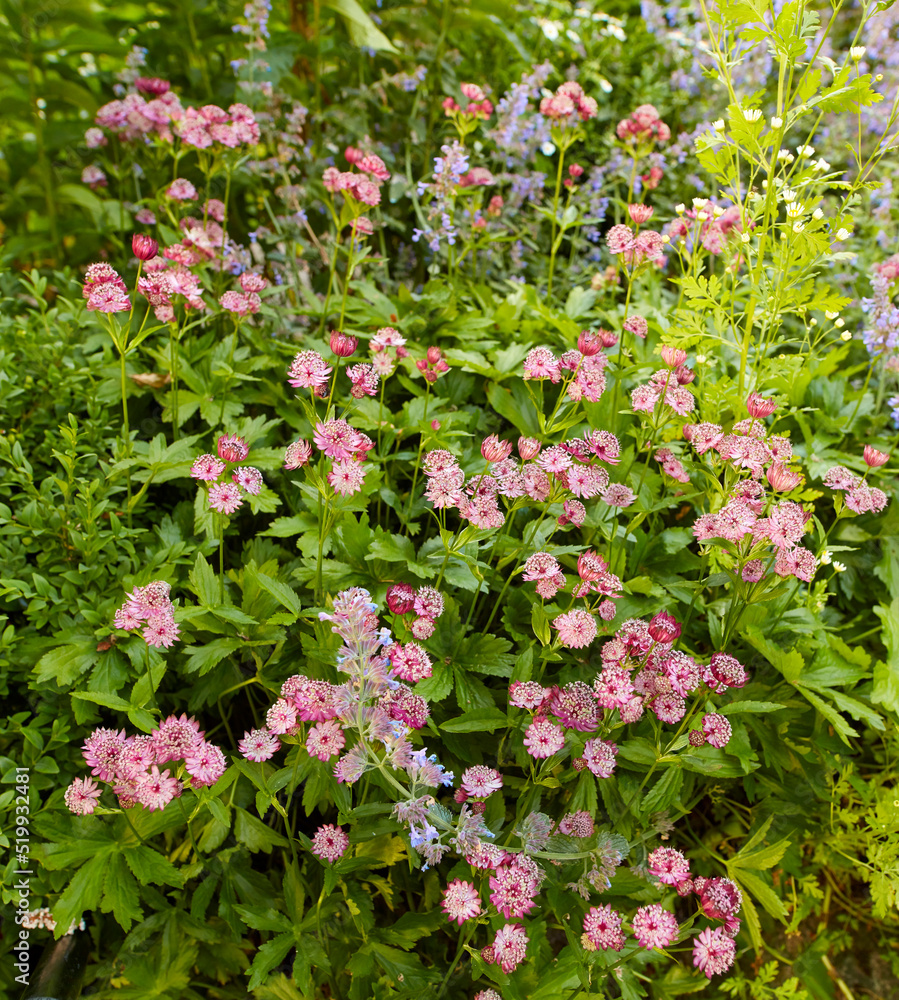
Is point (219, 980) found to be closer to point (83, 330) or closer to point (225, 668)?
point (225, 668)

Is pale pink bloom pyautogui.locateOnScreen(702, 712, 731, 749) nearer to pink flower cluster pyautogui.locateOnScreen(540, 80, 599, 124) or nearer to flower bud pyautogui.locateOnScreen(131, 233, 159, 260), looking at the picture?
flower bud pyautogui.locateOnScreen(131, 233, 159, 260)

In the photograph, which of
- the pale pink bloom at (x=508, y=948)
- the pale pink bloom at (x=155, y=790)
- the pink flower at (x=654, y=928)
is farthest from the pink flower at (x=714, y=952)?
the pale pink bloom at (x=155, y=790)

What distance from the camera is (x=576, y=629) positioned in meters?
1.14

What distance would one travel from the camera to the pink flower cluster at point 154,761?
41.5 inches

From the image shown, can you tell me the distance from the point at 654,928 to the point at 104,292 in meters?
1.32

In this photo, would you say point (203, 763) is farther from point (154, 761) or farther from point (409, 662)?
point (409, 662)

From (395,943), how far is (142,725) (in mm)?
566

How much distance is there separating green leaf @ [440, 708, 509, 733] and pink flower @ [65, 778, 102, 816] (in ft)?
1.78

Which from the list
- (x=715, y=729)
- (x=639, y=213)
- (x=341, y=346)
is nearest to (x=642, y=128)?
(x=639, y=213)

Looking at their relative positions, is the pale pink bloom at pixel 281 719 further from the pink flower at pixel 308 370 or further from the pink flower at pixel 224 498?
the pink flower at pixel 308 370

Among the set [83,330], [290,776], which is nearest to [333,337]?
[290,776]

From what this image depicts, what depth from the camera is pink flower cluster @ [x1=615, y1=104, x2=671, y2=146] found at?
6.69 feet

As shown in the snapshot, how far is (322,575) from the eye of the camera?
56.6 inches

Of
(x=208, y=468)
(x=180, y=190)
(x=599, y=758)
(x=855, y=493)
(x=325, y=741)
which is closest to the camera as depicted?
(x=325, y=741)
